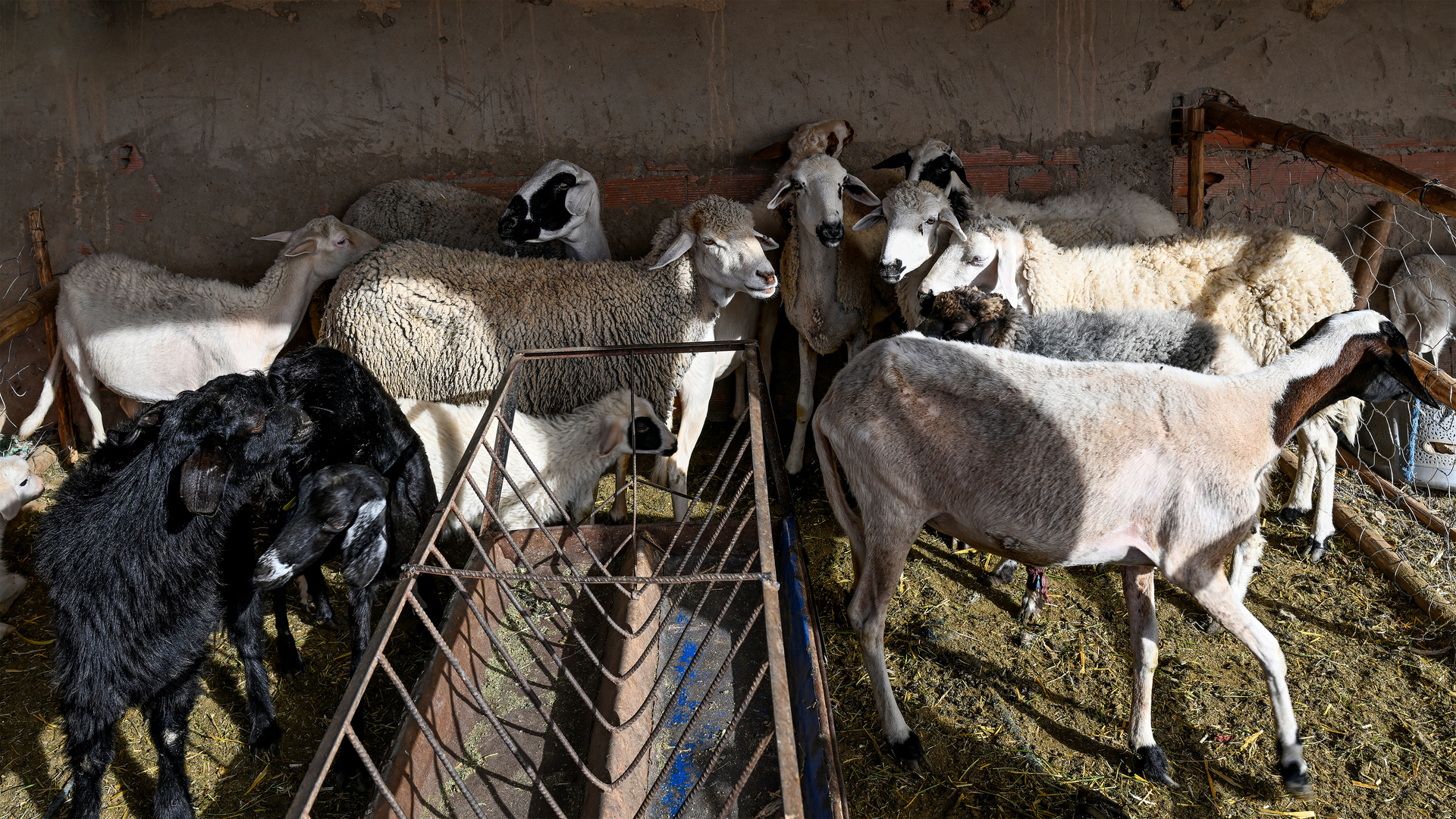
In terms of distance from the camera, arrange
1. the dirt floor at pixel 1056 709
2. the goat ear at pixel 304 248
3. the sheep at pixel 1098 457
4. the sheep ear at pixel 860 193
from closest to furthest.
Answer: the sheep at pixel 1098 457 → the dirt floor at pixel 1056 709 → the goat ear at pixel 304 248 → the sheep ear at pixel 860 193

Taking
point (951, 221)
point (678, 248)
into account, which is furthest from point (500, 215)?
point (951, 221)

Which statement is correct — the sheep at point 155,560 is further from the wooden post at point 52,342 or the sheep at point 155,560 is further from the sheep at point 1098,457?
the wooden post at point 52,342

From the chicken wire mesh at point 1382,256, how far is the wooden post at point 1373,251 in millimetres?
12

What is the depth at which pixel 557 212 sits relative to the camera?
16.5ft

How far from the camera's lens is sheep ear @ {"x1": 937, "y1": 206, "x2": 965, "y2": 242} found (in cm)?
438

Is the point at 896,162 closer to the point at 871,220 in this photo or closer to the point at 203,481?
the point at 871,220

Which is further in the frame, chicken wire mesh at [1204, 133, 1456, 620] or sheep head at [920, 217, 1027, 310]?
chicken wire mesh at [1204, 133, 1456, 620]

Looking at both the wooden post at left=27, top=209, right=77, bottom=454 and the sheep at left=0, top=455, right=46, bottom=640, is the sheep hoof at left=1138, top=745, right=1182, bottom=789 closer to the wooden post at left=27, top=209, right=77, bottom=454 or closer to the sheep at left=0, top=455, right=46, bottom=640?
the sheep at left=0, top=455, right=46, bottom=640

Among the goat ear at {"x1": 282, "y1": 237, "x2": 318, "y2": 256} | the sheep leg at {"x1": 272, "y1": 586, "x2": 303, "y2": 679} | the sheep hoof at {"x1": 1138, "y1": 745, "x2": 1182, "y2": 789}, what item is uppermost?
the goat ear at {"x1": 282, "y1": 237, "x2": 318, "y2": 256}

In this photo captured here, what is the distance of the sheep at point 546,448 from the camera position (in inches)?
160

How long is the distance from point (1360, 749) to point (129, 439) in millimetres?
4507

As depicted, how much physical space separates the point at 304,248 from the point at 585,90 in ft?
6.28

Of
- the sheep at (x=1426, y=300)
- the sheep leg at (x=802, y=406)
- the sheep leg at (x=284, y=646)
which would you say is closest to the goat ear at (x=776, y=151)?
the sheep leg at (x=802, y=406)

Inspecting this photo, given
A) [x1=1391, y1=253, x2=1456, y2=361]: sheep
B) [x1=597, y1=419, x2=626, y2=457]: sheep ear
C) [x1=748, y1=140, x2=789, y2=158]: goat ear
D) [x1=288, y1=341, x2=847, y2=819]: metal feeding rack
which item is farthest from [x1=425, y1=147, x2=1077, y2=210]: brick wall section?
[x1=288, y1=341, x2=847, y2=819]: metal feeding rack
